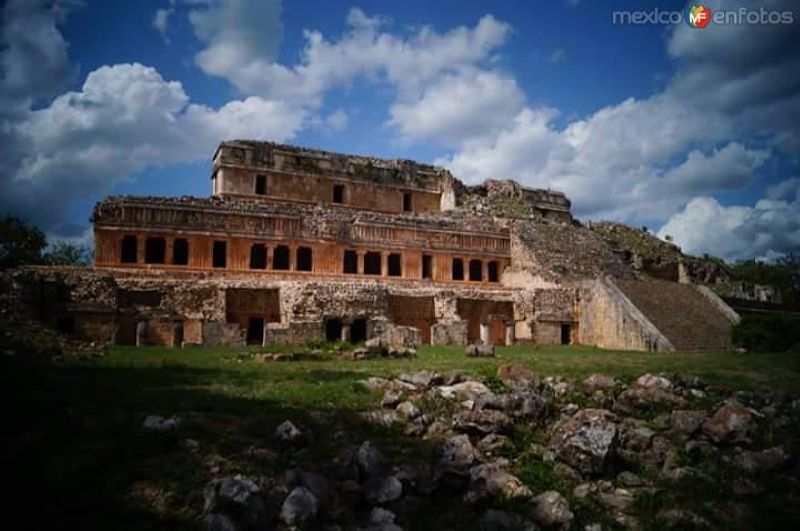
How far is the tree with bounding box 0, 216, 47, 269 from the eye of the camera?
3784cm

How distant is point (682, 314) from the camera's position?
2220cm

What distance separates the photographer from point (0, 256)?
3784 centimetres

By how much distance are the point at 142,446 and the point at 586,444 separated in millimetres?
4943

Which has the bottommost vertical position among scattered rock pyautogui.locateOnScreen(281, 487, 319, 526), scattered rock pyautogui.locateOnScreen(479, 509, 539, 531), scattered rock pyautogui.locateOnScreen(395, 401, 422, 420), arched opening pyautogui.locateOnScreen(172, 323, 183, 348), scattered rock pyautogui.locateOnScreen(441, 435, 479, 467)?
scattered rock pyautogui.locateOnScreen(479, 509, 539, 531)

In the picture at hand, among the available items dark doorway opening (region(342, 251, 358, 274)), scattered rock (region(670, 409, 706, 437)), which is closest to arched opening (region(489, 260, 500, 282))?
dark doorway opening (region(342, 251, 358, 274))

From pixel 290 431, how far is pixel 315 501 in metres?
1.33

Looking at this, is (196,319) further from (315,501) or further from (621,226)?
(621,226)

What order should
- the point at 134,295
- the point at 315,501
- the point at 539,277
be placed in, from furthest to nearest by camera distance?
the point at 539,277
the point at 134,295
the point at 315,501

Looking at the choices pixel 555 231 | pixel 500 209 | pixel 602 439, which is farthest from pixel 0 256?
pixel 602 439

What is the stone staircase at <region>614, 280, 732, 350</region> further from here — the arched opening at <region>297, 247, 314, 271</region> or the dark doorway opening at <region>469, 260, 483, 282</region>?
the arched opening at <region>297, 247, 314, 271</region>

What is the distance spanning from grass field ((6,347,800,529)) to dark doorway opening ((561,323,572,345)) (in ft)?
44.6

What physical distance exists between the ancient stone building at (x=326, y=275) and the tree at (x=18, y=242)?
1487 cm

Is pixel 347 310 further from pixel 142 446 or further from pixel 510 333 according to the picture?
pixel 142 446

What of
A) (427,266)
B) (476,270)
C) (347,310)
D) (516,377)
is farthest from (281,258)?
(516,377)
